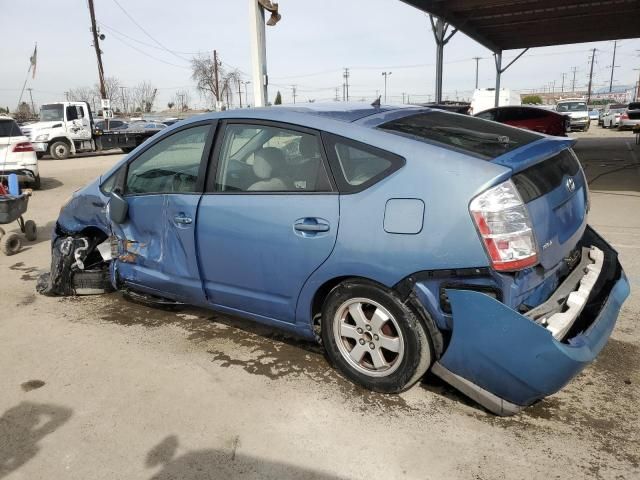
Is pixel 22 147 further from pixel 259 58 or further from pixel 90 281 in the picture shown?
pixel 90 281

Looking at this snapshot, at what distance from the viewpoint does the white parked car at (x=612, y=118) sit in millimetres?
30441

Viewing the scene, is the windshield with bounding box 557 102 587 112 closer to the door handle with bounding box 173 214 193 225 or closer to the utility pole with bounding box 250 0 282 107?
the utility pole with bounding box 250 0 282 107

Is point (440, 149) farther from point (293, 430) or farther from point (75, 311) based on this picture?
point (75, 311)

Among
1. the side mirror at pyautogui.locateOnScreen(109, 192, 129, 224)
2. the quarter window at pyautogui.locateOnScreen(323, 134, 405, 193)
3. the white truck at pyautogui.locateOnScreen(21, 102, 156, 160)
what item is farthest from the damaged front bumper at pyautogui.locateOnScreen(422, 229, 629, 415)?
the white truck at pyautogui.locateOnScreen(21, 102, 156, 160)

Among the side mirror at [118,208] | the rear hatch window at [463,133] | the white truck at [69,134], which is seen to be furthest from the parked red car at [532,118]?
the white truck at [69,134]

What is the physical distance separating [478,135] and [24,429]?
2971 millimetres

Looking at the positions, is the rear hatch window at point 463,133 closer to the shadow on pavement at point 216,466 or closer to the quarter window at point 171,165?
the quarter window at point 171,165

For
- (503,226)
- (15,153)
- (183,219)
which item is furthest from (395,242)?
(15,153)

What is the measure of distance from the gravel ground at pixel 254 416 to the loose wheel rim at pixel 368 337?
0.63ft

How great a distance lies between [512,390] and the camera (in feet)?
7.92

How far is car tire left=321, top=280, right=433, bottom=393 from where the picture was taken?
8.53 feet

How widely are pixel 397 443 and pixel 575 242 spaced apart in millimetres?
1501

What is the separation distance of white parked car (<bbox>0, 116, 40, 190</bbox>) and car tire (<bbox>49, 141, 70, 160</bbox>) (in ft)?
31.4

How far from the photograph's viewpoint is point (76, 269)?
15.1ft
